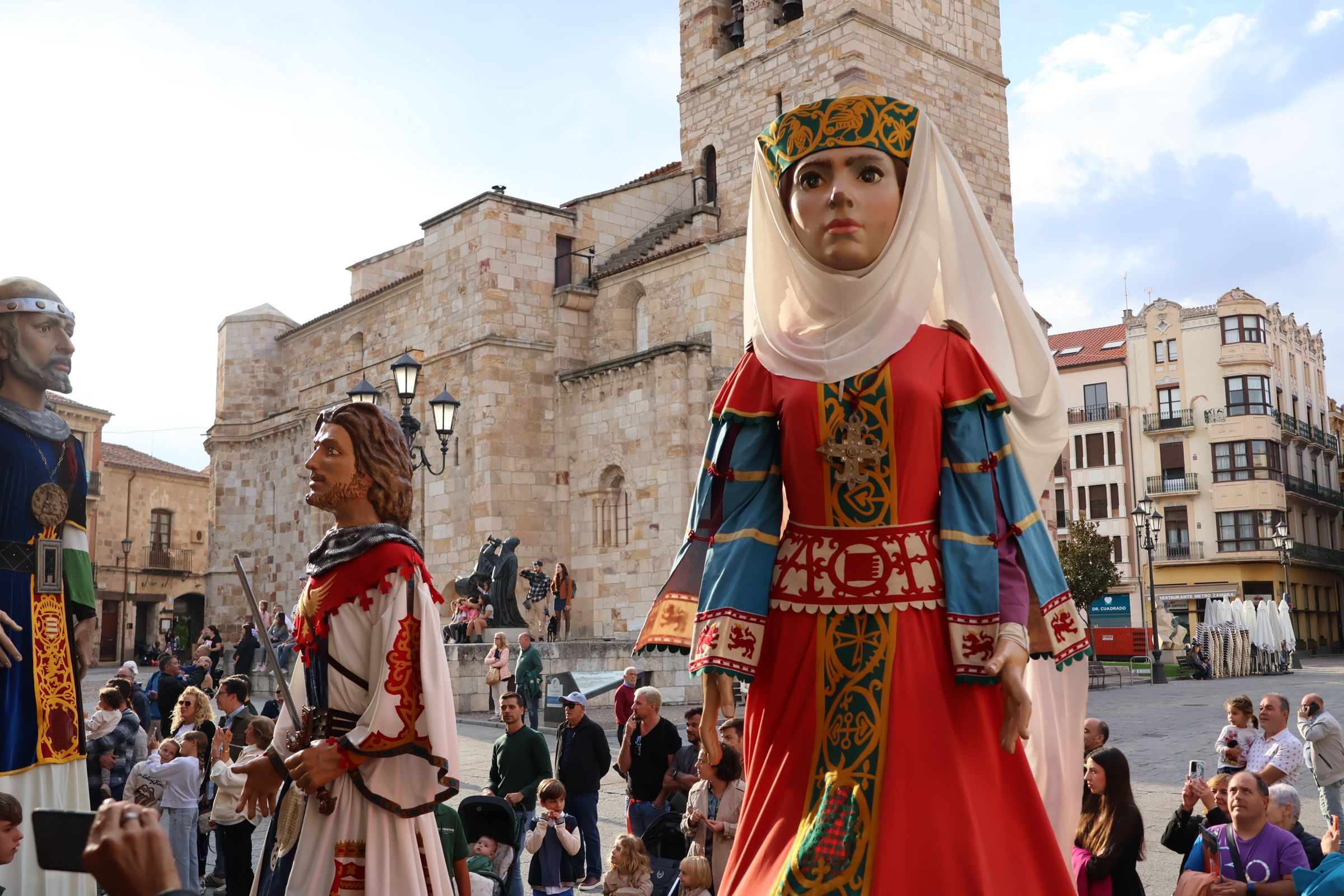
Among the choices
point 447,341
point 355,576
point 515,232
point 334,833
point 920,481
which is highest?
point 515,232

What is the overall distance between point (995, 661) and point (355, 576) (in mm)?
1952

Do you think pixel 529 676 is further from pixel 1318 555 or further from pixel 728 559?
pixel 1318 555

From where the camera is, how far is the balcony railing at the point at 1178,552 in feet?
159

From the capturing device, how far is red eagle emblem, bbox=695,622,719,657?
3.42 meters

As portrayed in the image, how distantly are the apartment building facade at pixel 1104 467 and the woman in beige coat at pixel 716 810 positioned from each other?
43.7 meters

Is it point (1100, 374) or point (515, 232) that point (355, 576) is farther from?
point (1100, 374)

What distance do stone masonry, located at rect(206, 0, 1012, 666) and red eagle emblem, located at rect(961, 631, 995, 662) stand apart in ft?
67.6

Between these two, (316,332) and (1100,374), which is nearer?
(316,332)

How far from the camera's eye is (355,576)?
3.69 meters

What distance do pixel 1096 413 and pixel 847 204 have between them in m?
51.2

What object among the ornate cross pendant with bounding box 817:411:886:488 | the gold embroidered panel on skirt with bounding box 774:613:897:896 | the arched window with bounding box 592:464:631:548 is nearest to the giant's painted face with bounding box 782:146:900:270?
the ornate cross pendant with bounding box 817:411:886:488

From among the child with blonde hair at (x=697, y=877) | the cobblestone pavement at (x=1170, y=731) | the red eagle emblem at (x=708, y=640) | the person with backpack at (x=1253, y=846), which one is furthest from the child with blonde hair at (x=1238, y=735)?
the red eagle emblem at (x=708, y=640)

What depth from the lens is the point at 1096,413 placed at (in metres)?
51.4

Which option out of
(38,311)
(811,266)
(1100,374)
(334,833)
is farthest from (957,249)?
(1100,374)
